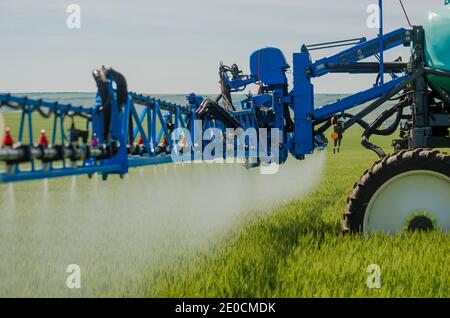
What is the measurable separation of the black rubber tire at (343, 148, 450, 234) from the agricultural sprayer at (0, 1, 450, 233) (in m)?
0.01

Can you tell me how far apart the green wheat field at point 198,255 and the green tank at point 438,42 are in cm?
226

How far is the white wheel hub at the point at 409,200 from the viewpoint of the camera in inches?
274

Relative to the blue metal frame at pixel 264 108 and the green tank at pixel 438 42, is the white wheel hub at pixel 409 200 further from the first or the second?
the blue metal frame at pixel 264 108

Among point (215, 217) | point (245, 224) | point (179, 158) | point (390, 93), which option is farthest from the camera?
point (215, 217)

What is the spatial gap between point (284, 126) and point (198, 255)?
393 cm

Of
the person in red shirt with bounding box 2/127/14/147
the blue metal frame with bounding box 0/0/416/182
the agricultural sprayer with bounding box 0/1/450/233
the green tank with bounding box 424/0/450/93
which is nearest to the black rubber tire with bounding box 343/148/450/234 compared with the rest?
the agricultural sprayer with bounding box 0/1/450/233

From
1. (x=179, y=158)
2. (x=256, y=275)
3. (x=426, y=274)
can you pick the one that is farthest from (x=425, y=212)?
(x=179, y=158)

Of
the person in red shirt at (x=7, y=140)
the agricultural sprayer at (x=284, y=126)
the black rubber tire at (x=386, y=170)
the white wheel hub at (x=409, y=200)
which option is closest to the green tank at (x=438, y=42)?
the agricultural sprayer at (x=284, y=126)

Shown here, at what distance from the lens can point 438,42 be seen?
7.58 meters

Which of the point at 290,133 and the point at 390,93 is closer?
the point at 390,93

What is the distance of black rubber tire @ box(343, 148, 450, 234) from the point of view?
687 centimetres

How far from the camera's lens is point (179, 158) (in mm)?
7523
